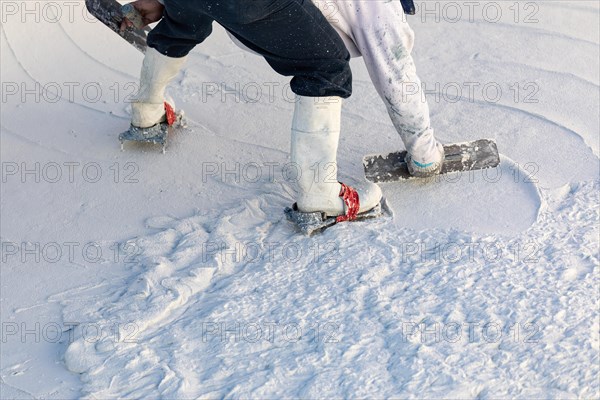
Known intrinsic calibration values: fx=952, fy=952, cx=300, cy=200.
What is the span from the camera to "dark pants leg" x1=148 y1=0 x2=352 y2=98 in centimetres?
241

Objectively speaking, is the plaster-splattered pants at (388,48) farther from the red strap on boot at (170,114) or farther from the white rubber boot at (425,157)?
the red strap on boot at (170,114)

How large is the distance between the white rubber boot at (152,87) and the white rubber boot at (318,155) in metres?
0.56

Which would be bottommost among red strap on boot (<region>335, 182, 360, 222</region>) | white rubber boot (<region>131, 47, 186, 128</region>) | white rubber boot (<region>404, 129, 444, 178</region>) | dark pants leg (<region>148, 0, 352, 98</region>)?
red strap on boot (<region>335, 182, 360, 222</region>)

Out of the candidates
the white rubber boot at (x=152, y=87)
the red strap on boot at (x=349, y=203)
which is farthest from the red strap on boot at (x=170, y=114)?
the red strap on boot at (x=349, y=203)

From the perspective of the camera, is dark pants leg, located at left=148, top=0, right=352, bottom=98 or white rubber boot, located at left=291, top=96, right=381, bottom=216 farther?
white rubber boot, located at left=291, top=96, right=381, bottom=216

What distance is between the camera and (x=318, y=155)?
2721mm

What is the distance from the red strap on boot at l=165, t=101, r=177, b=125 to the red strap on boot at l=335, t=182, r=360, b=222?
0.78 meters

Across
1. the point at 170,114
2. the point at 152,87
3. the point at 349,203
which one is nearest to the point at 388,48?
the point at 349,203

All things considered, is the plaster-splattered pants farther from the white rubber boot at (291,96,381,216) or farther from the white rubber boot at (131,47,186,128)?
the white rubber boot at (131,47,186,128)

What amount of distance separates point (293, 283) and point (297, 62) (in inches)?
24.1

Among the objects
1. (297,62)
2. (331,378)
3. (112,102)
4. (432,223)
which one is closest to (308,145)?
(297,62)

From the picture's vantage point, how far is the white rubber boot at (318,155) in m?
2.66

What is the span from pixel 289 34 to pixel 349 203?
586 mm

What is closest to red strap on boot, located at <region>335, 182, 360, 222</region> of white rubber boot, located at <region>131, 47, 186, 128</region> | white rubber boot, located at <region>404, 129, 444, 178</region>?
white rubber boot, located at <region>404, 129, 444, 178</region>
